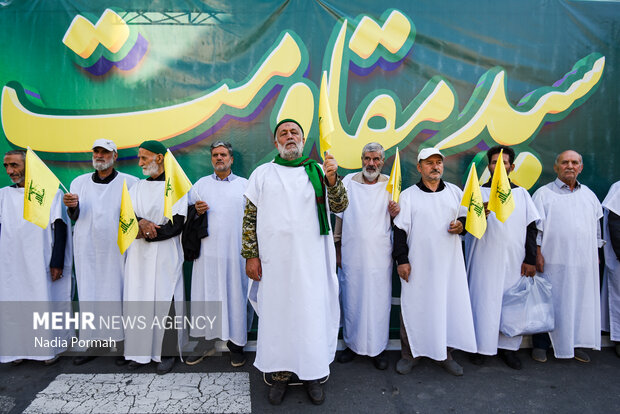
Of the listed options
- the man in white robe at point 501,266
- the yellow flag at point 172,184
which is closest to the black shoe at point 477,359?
the man in white robe at point 501,266

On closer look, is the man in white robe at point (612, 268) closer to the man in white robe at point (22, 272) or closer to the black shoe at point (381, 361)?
the black shoe at point (381, 361)

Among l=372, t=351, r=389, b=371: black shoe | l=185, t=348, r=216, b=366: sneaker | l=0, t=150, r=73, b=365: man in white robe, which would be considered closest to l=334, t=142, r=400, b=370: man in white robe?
l=372, t=351, r=389, b=371: black shoe

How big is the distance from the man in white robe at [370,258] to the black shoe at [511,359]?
104 centimetres

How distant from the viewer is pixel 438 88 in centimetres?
364

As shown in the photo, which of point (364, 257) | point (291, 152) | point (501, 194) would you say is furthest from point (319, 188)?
point (501, 194)

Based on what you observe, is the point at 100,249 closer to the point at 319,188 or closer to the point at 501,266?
the point at 319,188

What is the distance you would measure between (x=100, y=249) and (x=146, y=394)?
126 centimetres

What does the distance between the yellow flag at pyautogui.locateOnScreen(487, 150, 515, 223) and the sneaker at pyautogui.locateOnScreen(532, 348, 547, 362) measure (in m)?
1.35

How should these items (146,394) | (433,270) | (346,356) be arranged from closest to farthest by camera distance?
(146,394) < (433,270) < (346,356)

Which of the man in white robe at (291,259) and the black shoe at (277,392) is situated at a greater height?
the man in white robe at (291,259)

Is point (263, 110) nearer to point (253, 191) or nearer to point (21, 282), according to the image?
point (253, 191)

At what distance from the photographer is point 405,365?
118 inches

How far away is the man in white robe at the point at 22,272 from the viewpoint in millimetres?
3109

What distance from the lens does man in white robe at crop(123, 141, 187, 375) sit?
3010mm
